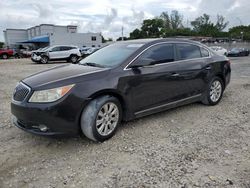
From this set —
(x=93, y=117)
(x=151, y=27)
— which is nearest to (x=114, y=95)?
(x=93, y=117)

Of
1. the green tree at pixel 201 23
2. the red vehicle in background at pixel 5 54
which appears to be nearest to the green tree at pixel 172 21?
the green tree at pixel 201 23

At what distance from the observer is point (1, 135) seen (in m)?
4.32

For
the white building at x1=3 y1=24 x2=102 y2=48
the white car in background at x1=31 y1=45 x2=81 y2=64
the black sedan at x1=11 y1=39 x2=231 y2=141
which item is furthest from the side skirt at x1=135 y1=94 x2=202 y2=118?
the white building at x1=3 y1=24 x2=102 y2=48

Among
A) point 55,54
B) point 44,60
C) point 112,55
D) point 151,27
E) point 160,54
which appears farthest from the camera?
point 151,27

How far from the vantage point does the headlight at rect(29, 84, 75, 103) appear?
3.52m

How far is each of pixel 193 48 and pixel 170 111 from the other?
141cm

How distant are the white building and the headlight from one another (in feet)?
164

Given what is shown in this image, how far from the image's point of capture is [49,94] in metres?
3.54

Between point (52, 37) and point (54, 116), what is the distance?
167 feet

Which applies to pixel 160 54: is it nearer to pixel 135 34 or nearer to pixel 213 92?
pixel 213 92

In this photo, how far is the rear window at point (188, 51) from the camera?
5.16 m

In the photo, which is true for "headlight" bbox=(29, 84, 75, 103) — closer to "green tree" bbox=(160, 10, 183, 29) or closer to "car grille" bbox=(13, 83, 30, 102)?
"car grille" bbox=(13, 83, 30, 102)

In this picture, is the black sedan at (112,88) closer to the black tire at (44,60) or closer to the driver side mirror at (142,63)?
A: the driver side mirror at (142,63)

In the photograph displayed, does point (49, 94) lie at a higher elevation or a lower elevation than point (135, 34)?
lower
